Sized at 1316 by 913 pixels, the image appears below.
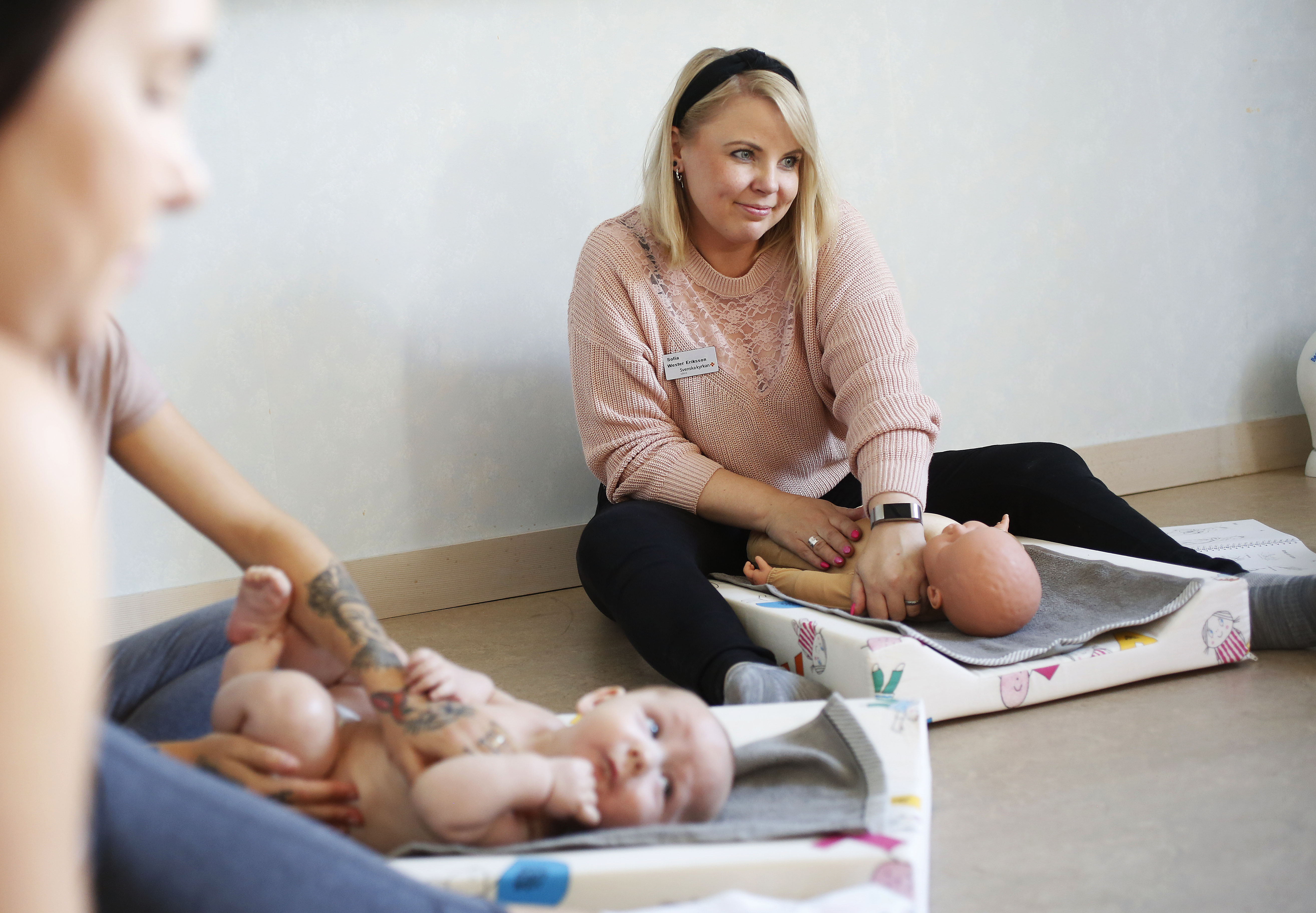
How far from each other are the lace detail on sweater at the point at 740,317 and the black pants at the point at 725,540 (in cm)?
33

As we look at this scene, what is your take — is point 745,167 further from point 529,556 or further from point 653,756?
point 653,756

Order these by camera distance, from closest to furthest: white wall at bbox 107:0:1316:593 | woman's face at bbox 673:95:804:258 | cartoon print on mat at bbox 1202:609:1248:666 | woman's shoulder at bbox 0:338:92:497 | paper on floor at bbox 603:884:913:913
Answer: woman's shoulder at bbox 0:338:92:497, paper on floor at bbox 603:884:913:913, cartoon print on mat at bbox 1202:609:1248:666, woman's face at bbox 673:95:804:258, white wall at bbox 107:0:1316:593

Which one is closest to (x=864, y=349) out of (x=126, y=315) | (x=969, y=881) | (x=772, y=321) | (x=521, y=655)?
(x=772, y=321)

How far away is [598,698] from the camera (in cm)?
115

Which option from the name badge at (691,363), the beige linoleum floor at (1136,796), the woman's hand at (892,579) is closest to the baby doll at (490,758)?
the beige linoleum floor at (1136,796)

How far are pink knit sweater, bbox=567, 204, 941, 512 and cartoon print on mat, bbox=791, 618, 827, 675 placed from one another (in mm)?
407

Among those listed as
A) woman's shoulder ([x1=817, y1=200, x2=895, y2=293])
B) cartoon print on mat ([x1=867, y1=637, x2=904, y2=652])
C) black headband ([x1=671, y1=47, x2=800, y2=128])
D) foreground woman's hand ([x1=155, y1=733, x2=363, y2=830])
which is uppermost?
black headband ([x1=671, y1=47, x2=800, y2=128])

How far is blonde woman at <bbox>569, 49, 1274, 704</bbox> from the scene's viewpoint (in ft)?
6.05

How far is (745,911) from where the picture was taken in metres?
0.84

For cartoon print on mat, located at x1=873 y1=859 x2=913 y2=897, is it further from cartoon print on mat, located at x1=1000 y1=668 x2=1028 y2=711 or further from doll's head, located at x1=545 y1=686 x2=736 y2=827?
cartoon print on mat, located at x1=1000 y1=668 x2=1028 y2=711

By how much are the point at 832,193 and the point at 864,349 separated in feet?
1.13

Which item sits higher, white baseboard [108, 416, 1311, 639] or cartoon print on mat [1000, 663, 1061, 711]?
cartoon print on mat [1000, 663, 1061, 711]

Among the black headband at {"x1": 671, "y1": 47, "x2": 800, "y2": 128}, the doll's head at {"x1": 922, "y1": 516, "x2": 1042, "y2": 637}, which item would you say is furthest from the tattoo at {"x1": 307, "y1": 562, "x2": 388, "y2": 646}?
the black headband at {"x1": 671, "y1": 47, "x2": 800, "y2": 128}

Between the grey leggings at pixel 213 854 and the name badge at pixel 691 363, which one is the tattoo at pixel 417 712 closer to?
the grey leggings at pixel 213 854
